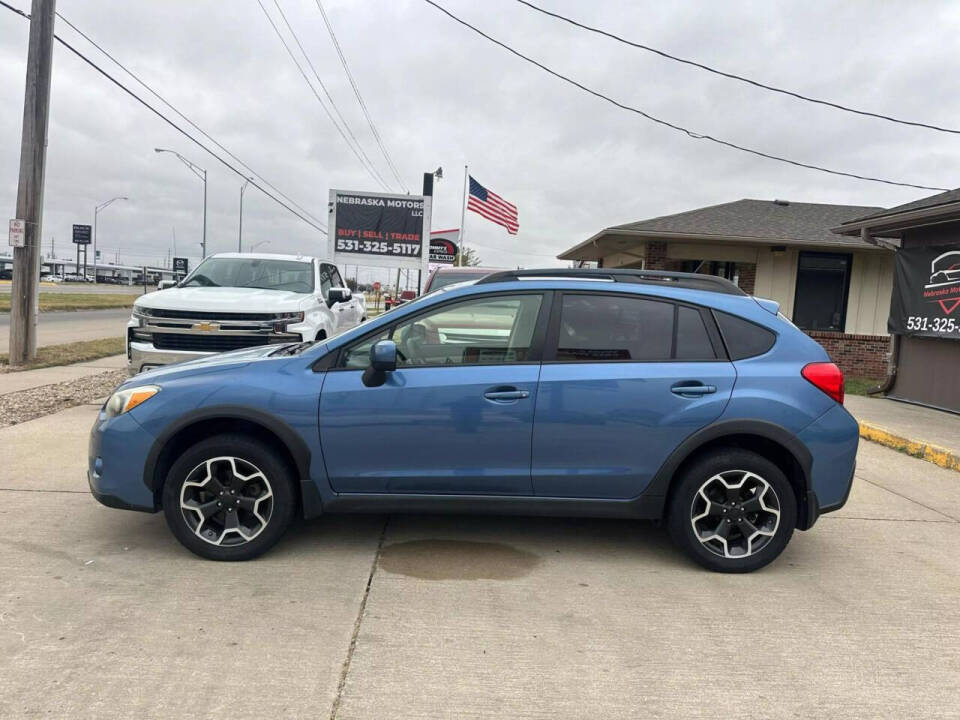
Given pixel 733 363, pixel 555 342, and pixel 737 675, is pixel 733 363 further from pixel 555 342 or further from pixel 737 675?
pixel 737 675

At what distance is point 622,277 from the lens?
4.39 m

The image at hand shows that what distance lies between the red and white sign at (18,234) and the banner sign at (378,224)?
24.7ft

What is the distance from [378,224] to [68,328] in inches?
390

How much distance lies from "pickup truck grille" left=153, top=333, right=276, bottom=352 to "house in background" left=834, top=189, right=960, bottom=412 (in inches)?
350

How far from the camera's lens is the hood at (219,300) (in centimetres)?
786

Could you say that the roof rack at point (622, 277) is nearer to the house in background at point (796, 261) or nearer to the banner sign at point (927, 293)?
the banner sign at point (927, 293)

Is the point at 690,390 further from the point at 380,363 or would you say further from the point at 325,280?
the point at 325,280

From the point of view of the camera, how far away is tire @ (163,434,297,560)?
13.0ft

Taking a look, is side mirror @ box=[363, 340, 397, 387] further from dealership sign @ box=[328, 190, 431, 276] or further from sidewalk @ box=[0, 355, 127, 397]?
dealership sign @ box=[328, 190, 431, 276]

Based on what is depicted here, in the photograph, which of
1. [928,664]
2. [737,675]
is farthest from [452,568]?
[928,664]

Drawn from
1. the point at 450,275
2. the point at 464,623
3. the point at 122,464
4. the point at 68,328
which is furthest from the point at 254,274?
the point at 68,328

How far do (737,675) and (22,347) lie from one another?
12.2 meters

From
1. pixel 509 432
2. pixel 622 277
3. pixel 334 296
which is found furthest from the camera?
pixel 334 296

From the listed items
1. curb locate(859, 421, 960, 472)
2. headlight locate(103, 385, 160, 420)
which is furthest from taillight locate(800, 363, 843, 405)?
curb locate(859, 421, 960, 472)
